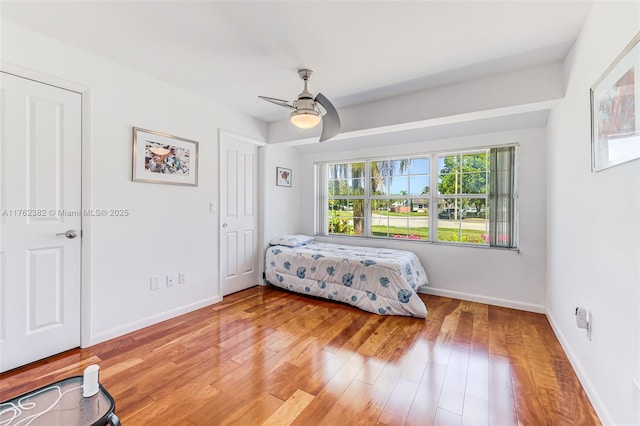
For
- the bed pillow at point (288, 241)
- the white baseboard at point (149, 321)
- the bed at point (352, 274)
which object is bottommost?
the white baseboard at point (149, 321)

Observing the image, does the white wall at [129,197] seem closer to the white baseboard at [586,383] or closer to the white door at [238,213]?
the white door at [238,213]

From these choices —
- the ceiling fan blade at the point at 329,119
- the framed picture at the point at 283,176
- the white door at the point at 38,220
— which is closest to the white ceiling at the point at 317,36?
the ceiling fan blade at the point at 329,119

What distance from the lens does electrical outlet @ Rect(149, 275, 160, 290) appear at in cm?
275

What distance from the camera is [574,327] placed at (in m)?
2.04

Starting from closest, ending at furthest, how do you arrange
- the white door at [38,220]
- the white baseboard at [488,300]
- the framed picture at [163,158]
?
the white door at [38,220]
the framed picture at [163,158]
the white baseboard at [488,300]

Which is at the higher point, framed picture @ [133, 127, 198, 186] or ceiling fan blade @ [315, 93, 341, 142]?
ceiling fan blade @ [315, 93, 341, 142]

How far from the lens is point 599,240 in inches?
63.1

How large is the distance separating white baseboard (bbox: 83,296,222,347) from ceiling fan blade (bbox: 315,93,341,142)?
2317mm

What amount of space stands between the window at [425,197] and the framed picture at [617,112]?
5.75 ft

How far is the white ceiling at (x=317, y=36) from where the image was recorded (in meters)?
1.73

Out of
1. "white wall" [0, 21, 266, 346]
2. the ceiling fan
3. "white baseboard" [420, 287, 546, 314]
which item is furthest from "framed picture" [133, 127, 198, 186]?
"white baseboard" [420, 287, 546, 314]

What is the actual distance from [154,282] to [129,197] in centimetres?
86

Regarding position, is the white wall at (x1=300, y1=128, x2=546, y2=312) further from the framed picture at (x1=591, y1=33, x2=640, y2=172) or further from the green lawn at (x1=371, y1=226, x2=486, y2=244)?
the framed picture at (x1=591, y1=33, x2=640, y2=172)

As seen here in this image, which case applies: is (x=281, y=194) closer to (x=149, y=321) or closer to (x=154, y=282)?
(x=154, y=282)
